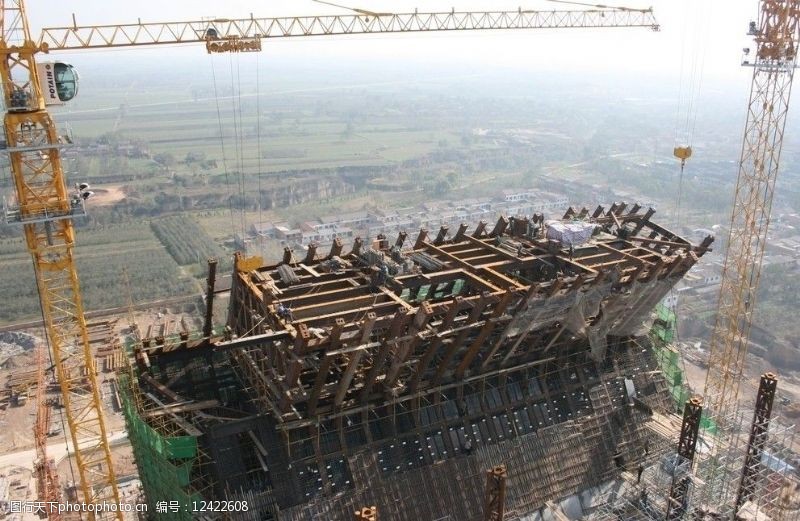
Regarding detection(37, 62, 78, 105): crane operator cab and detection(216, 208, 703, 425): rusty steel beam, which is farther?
detection(37, 62, 78, 105): crane operator cab

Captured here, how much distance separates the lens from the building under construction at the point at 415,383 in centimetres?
2425

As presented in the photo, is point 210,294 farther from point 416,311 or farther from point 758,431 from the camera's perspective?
point 758,431

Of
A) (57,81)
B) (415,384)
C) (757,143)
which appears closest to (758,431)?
(415,384)

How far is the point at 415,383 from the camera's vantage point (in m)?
26.4

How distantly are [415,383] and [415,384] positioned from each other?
0.07 metres

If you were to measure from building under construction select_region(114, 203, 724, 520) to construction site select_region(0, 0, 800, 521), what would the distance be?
88mm

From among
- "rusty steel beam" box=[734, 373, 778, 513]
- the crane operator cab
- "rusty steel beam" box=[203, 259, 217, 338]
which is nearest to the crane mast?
"rusty steel beam" box=[734, 373, 778, 513]

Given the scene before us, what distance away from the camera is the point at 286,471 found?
24.4 metres

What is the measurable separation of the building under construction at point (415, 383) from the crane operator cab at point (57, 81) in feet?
31.2

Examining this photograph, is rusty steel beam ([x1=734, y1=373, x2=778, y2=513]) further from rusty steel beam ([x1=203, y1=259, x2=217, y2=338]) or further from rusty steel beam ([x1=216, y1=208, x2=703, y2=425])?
rusty steel beam ([x1=203, y1=259, x2=217, y2=338])

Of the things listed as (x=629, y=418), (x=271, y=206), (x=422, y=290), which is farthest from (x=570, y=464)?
(x=271, y=206)

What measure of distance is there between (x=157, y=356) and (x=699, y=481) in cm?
2428

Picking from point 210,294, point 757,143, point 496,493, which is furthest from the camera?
point 757,143

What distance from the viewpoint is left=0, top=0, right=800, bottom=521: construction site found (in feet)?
79.9
